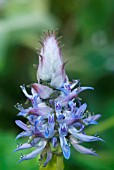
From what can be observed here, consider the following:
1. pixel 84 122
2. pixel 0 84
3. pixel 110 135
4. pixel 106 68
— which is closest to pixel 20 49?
pixel 0 84

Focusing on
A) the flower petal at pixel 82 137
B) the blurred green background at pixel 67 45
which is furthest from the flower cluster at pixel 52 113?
the blurred green background at pixel 67 45

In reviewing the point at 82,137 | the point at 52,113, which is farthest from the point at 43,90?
the point at 82,137

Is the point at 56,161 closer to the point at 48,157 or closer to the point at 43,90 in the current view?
the point at 48,157

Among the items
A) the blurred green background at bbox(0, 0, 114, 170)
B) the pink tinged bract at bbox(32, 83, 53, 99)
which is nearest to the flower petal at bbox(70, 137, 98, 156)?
the pink tinged bract at bbox(32, 83, 53, 99)

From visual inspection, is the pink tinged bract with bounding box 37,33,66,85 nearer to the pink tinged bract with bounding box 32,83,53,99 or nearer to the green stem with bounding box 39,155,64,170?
the pink tinged bract with bounding box 32,83,53,99

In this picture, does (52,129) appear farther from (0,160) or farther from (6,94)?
(6,94)

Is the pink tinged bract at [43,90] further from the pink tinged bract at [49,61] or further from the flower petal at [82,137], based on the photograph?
the flower petal at [82,137]

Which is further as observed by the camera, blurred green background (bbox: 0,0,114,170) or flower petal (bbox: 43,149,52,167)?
blurred green background (bbox: 0,0,114,170)
